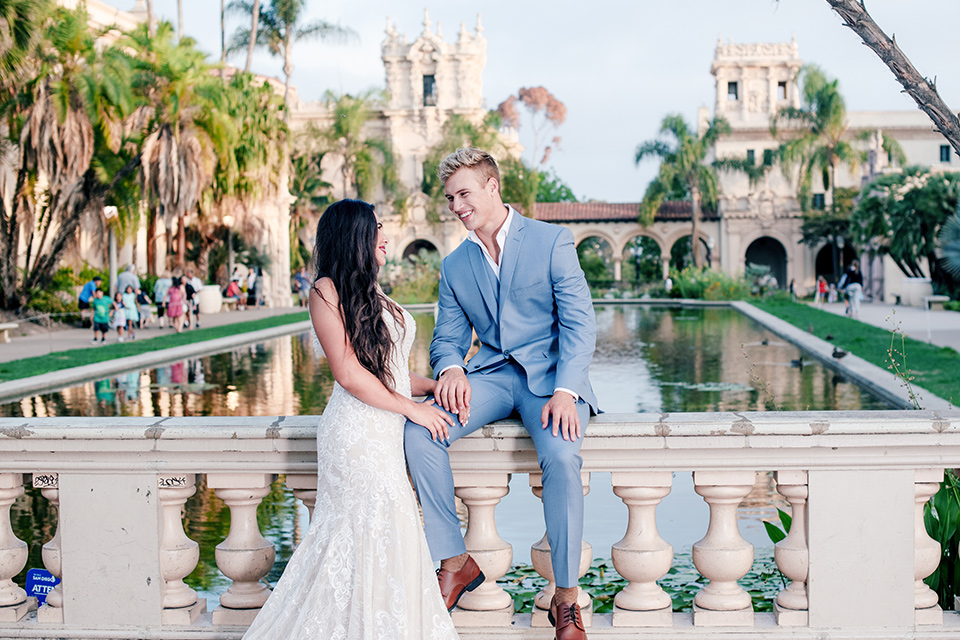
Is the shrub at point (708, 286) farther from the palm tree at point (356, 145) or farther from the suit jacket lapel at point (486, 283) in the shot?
the suit jacket lapel at point (486, 283)

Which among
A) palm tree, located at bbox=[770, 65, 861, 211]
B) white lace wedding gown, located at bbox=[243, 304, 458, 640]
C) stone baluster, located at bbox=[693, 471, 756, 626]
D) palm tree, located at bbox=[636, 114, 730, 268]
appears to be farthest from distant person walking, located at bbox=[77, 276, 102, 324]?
palm tree, located at bbox=[770, 65, 861, 211]

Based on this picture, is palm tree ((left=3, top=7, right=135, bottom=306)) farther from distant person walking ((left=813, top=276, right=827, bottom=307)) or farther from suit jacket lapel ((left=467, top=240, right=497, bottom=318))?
distant person walking ((left=813, top=276, right=827, bottom=307))

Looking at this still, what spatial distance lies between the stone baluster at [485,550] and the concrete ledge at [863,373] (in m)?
3.07

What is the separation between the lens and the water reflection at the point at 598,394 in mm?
6266

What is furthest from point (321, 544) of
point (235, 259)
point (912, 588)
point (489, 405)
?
point (235, 259)

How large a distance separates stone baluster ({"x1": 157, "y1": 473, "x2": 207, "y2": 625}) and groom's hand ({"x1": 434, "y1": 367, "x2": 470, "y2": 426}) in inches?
34.8

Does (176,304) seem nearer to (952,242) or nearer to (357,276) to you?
(357,276)

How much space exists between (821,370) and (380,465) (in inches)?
509

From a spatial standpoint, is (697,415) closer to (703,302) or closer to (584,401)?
(584,401)

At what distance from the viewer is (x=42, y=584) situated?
338 centimetres

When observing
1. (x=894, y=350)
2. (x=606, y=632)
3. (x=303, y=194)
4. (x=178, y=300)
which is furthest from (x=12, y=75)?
(x=303, y=194)

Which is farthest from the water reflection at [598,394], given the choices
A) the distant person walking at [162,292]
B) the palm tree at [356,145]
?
the palm tree at [356,145]

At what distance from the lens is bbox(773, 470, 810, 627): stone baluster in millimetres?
3121

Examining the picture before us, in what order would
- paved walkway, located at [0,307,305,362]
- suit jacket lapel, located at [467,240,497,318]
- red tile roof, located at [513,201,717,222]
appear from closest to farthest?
suit jacket lapel, located at [467,240,497,318] → paved walkway, located at [0,307,305,362] → red tile roof, located at [513,201,717,222]
